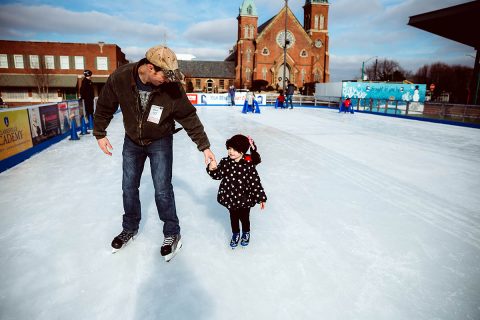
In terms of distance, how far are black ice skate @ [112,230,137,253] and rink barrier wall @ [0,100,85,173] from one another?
4.07m

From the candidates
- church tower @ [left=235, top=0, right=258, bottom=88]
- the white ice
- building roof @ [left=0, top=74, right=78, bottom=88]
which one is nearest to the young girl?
the white ice

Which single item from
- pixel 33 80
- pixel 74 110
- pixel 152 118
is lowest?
pixel 74 110

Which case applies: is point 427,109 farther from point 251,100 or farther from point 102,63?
point 102,63

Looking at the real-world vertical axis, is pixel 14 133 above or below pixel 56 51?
below

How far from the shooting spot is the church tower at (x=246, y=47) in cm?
5047

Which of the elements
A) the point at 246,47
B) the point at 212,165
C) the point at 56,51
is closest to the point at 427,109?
the point at 212,165

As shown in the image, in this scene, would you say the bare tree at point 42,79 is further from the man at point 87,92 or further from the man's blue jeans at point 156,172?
the man's blue jeans at point 156,172

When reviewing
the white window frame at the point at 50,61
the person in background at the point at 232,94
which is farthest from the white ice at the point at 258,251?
the white window frame at the point at 50,61

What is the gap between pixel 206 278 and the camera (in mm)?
2408

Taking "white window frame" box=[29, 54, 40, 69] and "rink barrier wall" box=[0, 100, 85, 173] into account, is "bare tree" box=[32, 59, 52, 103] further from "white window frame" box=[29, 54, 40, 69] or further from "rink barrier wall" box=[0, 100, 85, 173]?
"rink barrier wall" box=[0, 100, 85, 173]

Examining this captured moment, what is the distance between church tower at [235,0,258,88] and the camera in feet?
166

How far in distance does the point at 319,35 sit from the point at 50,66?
40557 millimetres

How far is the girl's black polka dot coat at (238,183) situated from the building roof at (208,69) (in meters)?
52.1

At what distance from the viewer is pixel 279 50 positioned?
5016 centimetres
